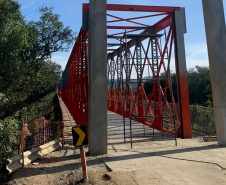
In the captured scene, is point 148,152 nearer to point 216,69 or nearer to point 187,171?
point 187,171

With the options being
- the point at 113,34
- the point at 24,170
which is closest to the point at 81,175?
the point at 24,170

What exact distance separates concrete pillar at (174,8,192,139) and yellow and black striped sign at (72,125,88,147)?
6009 millimetres

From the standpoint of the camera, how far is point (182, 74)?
380 inches

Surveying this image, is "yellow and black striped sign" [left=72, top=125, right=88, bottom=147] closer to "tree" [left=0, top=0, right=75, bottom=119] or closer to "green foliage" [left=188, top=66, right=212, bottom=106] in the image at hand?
"tree" [left=0, top=0, right=75, bottom=119]

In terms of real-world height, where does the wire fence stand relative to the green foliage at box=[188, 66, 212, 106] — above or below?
below

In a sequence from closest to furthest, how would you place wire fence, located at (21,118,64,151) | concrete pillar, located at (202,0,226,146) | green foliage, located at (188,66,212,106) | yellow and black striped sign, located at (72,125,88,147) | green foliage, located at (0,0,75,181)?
yellow and black striped sign, located at (72,125,88,147) < green foliage, located at (0,0,75,181) < wire fence, located at (21,118,64,151) < concrete pillar, located at (202,0,226,146) < green foliage, located at (188,66,212,106)

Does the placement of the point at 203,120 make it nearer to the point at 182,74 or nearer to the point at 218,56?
the point at 182,74

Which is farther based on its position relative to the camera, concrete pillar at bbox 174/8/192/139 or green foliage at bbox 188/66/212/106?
green foliage at bbox 188/66/212/106

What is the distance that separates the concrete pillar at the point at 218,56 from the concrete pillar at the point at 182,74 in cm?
185

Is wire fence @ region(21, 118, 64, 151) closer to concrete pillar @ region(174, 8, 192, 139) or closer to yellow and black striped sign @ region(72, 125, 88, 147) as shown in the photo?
yellow and black striped sign @ region(72, 125, 88, 147)

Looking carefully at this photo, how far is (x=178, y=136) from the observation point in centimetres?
975

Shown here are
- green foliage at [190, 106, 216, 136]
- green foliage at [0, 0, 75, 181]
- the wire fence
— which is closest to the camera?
green foliage at [0, 0, 75, 181]

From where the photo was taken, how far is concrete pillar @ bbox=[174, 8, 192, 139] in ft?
31.2

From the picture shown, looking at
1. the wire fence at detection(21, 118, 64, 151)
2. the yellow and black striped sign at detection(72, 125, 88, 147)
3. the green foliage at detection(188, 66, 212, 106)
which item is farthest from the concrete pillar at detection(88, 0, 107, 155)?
the green foliage at detection(188, 66, 212, 106)
